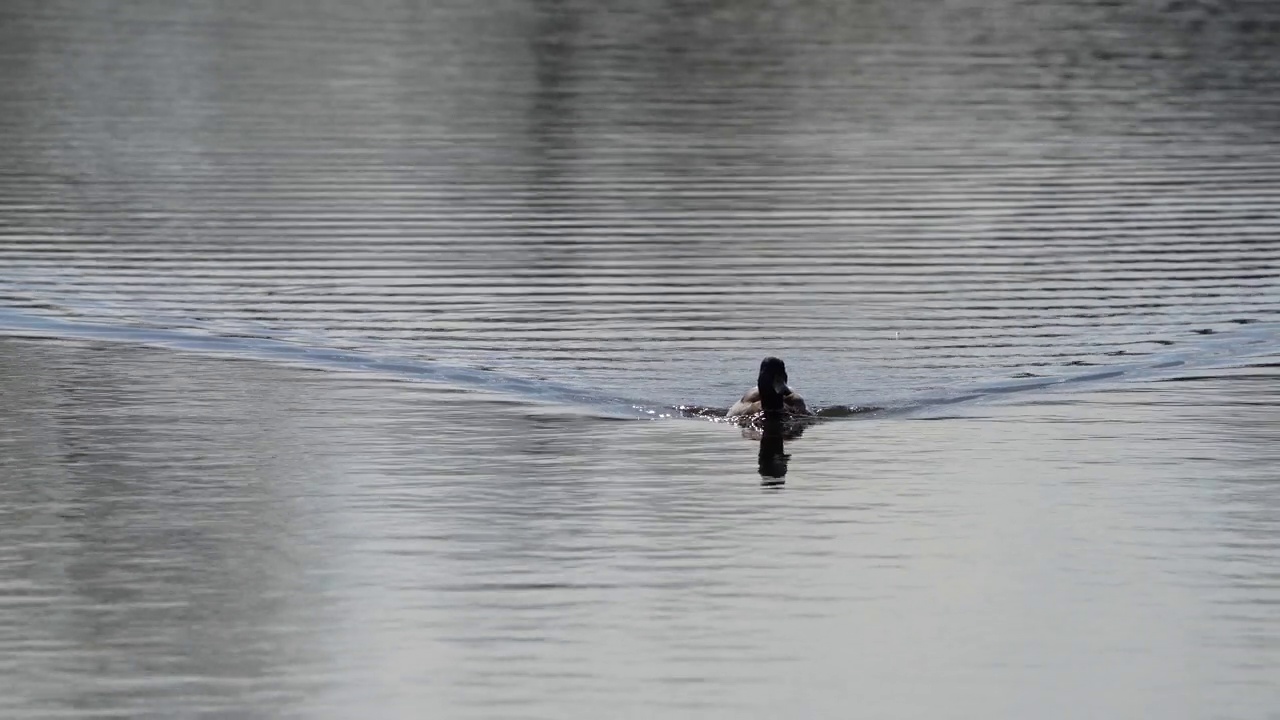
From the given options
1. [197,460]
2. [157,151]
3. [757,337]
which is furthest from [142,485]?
[157,151]

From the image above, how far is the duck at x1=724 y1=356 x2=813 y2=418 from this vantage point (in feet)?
74.1

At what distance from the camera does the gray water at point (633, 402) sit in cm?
1485

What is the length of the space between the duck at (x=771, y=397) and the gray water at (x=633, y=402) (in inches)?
17.1

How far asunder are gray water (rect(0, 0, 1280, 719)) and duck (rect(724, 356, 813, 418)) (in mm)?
434

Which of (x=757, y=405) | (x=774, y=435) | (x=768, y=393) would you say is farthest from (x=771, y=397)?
(x=774, y=435)

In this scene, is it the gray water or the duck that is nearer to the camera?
the gray water

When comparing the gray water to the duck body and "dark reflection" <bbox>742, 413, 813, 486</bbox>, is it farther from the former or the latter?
the duck body

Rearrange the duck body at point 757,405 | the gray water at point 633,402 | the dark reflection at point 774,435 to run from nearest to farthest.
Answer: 1. the gray water at point 633,402
2. the dark reflection at point 774,435
3. the duck body at point 757,405

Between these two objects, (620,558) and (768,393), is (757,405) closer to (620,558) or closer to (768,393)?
(768,393)

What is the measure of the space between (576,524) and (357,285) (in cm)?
1231

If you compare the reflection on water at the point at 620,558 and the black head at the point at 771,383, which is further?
the black head at the point at 771,383

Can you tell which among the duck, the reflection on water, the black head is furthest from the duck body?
the reflection on water

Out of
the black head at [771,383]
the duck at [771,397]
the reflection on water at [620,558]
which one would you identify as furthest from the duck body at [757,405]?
the reflection on water at [620,558]

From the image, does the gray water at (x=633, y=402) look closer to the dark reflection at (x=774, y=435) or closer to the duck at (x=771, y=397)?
the dark reflection at (x=774, y=435)
